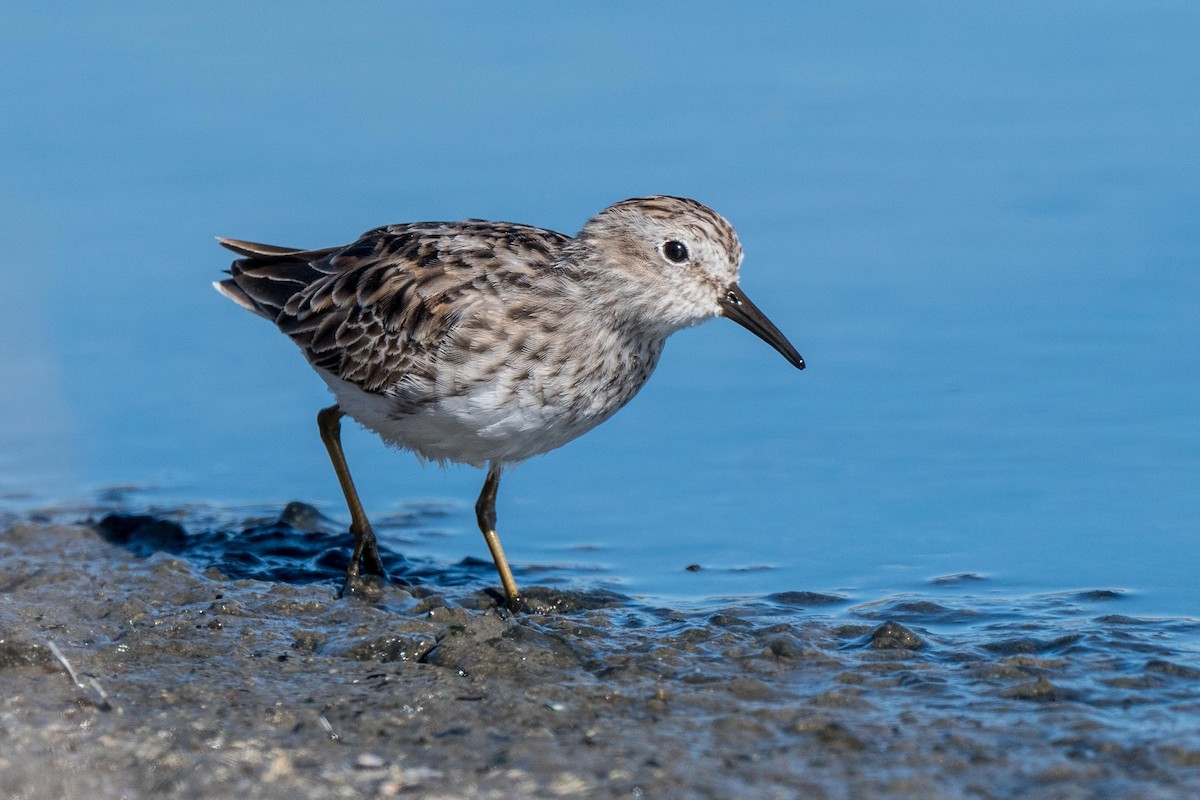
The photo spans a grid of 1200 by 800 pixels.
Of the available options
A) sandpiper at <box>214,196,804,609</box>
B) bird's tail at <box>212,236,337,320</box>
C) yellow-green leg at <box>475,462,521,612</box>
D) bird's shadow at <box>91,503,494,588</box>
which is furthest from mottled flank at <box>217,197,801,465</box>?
bird's shadow at <box>91,503,494,588</box>

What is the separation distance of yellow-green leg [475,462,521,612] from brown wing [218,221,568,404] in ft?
2.70

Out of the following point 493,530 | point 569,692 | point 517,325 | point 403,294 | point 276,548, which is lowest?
point 569,692

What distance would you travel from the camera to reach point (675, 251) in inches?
307

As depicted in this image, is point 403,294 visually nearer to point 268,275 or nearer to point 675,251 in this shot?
point 268,275

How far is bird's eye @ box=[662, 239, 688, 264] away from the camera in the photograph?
7.77m

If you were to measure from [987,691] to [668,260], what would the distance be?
266 centimetres

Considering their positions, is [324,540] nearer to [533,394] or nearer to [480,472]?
[480,472]

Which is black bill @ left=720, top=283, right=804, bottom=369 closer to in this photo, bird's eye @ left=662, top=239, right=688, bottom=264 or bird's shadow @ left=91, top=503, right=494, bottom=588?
bird's eye @ left=662, top=239, right=688, bottom=264

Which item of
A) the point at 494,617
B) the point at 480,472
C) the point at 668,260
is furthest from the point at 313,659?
the point at 480,472

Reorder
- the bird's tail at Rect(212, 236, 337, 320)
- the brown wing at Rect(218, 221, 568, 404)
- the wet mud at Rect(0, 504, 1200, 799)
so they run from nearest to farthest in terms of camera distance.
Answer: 1. the wet mud at Rect(0, 504, 1200, 799)
2. the brown wing at Rect(218, 221, 568, 404)
3. the bird's tail at Rect(212, 236, 337, 320)

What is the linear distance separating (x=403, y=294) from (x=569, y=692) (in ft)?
8.98

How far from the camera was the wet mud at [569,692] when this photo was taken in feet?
18.2

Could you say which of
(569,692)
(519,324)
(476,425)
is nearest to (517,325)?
(519,324)

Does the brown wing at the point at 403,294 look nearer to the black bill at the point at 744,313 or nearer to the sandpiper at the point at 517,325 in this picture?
the sandpiper at the point at 517,325
